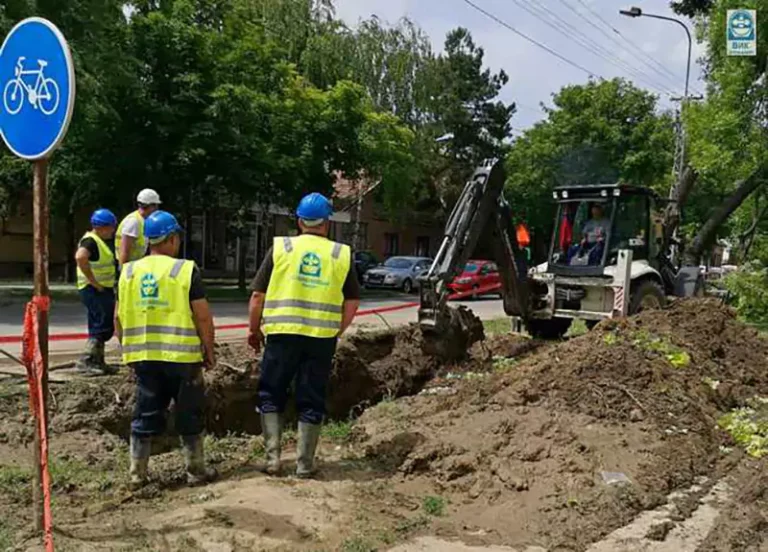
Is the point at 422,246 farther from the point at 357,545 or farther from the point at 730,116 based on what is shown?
the point at 357,545

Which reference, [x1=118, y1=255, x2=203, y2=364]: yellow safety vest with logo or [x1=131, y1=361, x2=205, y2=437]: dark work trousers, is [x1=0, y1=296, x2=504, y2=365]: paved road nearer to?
[x1=131, y1=361, x2=205, y2=437]: dark work trousers

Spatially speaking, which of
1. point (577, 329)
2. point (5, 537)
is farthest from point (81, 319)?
point (5, 537)

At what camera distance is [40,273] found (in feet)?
14.4

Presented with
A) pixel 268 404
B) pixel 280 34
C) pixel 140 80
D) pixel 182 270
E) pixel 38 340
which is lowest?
pixel 268 404

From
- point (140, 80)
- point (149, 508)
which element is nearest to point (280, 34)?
point (140, 80)

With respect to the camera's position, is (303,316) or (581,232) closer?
(303,316)

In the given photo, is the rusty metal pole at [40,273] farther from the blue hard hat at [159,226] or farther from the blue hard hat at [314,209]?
the blue hard hat at [314,209]

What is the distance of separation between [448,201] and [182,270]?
39.3 meters

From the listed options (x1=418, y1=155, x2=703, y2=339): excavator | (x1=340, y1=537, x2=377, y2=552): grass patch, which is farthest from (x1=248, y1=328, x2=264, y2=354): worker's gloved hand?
(x1=418, y1=155, x2=703, y2=339): excavator

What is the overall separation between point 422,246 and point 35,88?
47.4 m

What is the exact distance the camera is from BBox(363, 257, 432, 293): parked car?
31.7 metres

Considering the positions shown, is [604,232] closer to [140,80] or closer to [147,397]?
[147,397]

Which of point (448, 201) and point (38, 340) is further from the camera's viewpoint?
point (448, 201)

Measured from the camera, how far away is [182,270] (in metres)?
5.37
